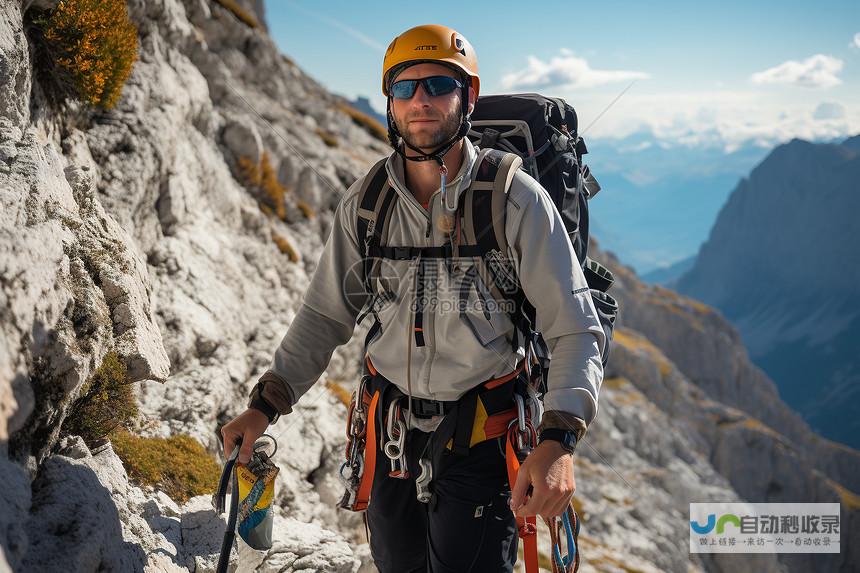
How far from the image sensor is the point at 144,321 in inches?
215

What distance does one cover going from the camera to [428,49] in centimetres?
446

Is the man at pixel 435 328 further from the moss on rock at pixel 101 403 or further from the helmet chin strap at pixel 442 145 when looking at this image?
the moss on rock at pixel 101 403

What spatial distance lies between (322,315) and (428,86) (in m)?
2.13

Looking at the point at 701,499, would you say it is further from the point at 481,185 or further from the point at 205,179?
the point at 481,185

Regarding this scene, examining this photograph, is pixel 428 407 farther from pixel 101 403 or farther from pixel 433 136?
pixel 101 403

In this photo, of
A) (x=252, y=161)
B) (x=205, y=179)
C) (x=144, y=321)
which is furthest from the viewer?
(x=252, y=161)

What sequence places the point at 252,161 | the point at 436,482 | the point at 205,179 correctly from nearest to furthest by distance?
1. the point at 436,482
2. the point at 205,179
3. the point at 252,161

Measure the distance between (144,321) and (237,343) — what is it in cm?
660

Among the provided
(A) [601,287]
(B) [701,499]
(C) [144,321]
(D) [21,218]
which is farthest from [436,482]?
(B) [701,499]

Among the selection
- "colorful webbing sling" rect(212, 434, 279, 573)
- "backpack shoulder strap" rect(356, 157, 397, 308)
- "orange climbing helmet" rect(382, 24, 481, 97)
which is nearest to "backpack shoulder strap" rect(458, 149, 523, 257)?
"backpack shoulder strap" rect(356, 157, 397, 308)

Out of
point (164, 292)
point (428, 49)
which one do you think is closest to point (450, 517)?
point (428, 49)

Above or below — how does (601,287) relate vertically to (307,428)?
above

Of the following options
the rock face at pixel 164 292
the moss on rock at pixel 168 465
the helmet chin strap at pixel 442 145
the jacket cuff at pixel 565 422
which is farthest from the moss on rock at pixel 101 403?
the jacket cuff at pixel 565 422

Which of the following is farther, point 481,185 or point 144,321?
point 144,321
